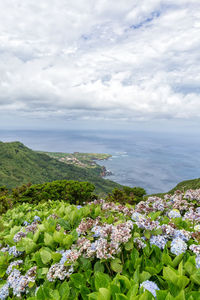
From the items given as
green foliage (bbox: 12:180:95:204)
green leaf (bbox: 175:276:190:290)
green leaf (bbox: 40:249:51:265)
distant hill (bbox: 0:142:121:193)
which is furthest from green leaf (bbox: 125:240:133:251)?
distant hill (bbox: 0:142:121:193)

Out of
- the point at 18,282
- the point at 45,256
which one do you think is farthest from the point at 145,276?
the point at 18,282

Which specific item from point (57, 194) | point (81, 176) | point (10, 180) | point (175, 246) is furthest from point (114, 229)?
point (81, 176)

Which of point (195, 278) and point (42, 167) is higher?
point (195, 278)

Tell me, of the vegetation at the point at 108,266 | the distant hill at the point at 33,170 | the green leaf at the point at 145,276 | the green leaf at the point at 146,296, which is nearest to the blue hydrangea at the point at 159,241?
the vegetation at the point at 108,266

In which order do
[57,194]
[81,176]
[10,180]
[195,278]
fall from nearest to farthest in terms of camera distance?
[195,278]
[57,194]
[10,180]
[81,176]

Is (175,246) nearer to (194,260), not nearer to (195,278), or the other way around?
(194,260)

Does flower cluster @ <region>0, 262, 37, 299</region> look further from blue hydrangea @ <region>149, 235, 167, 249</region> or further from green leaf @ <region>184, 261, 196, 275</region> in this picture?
green leaf @ <region>184, 261, 196, 275</region>

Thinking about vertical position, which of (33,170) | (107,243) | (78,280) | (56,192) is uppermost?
(107,243)

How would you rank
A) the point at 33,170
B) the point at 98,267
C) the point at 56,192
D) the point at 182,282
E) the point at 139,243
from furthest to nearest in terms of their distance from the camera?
the point at 33,170 < the point at 56,192 < the point at 139,243 < the point at 98,267 < the point at 182,282

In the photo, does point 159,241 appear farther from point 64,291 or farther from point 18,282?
point 18,282
